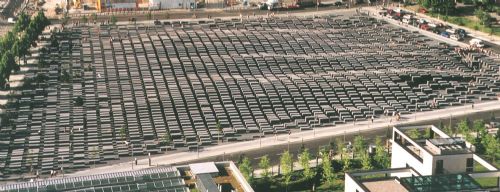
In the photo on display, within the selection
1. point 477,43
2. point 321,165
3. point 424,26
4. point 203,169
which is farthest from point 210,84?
point 424,26

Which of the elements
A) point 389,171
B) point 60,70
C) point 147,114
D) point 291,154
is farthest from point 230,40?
point 389,171

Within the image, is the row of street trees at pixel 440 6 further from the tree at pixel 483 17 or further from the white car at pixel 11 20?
the white car at pixel 11 20

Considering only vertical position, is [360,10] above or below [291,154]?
above

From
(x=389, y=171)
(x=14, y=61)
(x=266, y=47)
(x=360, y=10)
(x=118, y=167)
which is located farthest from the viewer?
(x=360, y=10)

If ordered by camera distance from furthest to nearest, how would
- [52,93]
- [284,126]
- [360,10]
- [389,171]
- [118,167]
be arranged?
[360,10]
[52,93]
[284,126]
[118,167]
[389,171]

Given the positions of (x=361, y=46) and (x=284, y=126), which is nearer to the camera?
(x=284, y=126)

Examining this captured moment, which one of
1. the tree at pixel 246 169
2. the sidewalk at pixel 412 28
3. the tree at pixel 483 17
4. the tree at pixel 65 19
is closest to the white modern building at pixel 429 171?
the tree at pixel 246 169

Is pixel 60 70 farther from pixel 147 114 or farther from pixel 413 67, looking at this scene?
pixel 413 67

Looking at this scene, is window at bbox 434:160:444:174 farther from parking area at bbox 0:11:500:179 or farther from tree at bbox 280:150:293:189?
parking area at bbox 0:11:500:179
